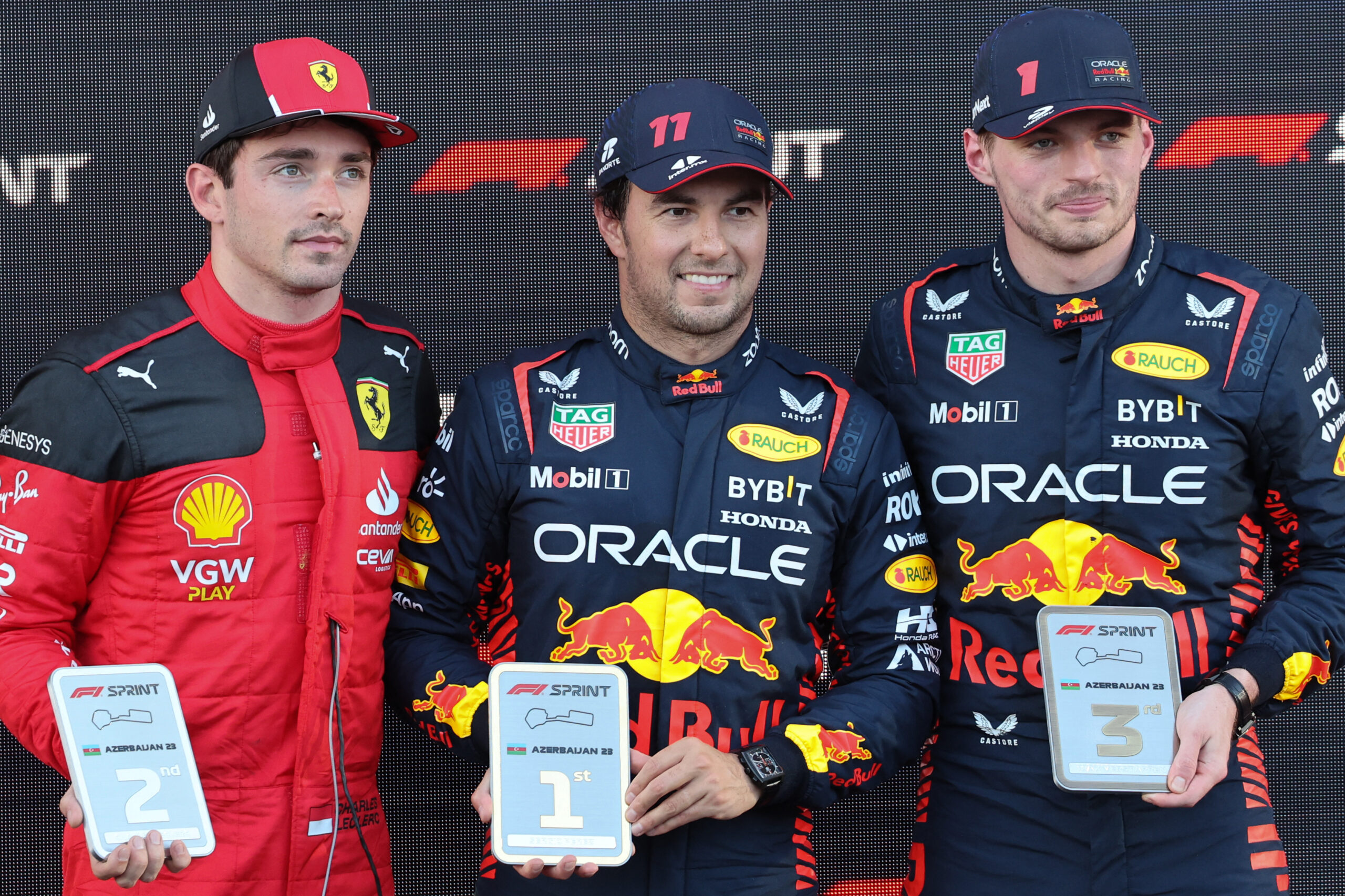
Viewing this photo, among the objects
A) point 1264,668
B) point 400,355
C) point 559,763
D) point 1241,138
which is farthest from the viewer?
point 1241,138

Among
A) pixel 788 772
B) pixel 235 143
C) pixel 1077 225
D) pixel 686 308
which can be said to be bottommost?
pixel 788 772

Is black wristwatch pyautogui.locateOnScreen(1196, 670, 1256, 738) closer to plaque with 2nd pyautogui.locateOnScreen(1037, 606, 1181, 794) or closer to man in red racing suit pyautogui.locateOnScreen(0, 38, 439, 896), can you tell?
plaque with 2nd pyautogui.locateOnScreen(1037, 606, 1181, 794)

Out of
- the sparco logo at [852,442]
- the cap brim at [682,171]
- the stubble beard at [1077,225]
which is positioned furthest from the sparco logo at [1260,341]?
the cap brim at [682,171]

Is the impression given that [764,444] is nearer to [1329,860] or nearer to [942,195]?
[942,195]

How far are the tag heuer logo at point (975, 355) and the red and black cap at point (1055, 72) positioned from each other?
37cm

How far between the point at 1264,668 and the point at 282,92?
1.93m

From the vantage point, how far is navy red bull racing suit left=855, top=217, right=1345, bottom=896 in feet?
7.32

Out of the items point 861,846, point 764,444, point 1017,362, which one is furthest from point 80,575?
point 861,846

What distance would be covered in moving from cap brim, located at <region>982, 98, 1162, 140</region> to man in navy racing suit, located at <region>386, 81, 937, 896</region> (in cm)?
44

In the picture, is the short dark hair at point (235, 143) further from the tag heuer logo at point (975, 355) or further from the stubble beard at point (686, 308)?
the tag heuer logo at point (975, 355)

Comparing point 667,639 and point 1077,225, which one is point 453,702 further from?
point 1077,225

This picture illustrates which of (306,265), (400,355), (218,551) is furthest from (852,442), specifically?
(218,551)

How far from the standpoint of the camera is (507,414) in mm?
2332

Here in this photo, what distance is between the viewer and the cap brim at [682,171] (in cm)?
223
